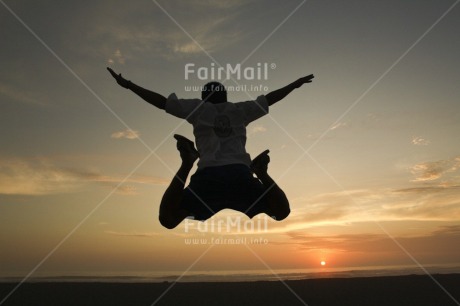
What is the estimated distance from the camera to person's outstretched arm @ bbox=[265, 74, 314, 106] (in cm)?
509

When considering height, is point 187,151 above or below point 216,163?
above

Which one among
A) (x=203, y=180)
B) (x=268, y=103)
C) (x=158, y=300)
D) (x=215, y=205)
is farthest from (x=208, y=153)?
(x=158, y=300)

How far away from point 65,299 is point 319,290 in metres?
10.2

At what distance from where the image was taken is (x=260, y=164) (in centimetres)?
489

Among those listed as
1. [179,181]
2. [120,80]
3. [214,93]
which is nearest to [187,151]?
[179,181]

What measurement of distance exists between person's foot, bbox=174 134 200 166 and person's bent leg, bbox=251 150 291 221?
710mm

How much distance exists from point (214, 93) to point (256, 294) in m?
13.0

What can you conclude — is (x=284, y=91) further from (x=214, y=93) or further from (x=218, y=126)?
(x=218, y=126)

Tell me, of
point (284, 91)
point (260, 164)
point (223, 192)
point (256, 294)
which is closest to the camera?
point (223, 192)

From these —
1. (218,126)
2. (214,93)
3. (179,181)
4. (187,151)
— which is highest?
(214,93)

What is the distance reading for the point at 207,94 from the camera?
488cm

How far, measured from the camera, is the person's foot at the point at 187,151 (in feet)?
15.4

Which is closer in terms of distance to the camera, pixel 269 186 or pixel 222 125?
pixel 222 125

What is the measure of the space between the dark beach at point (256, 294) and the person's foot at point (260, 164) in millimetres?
10424
